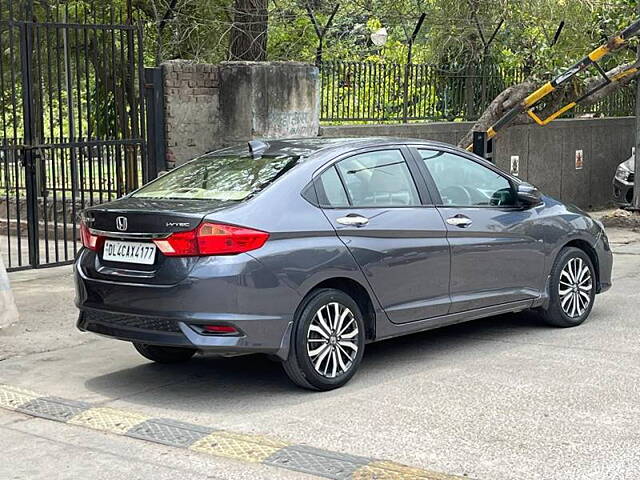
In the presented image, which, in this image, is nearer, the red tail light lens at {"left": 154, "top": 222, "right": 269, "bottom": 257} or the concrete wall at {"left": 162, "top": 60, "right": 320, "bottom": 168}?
the red tail light lens at {"left": 154, "top": 222, "right": 269, "bottom": 257}

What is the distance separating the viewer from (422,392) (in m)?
6.37

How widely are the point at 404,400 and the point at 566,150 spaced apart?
1245cm

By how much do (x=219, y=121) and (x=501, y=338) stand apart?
495 cm

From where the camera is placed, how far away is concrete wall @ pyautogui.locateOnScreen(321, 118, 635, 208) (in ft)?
53.5

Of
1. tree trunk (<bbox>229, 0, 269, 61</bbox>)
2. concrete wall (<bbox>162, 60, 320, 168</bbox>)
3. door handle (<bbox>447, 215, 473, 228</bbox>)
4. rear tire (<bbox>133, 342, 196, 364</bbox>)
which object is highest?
tree trunk (<bbox>229, 0, 269, 61</bbox>)

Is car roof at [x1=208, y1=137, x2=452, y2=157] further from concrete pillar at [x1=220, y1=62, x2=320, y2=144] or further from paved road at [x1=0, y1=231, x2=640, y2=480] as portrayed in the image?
concrete pillar at [x1=220, y1=62, x2=320, y2=144]

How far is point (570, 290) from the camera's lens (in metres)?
8.21

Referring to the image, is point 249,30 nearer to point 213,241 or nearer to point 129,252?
point 129,252

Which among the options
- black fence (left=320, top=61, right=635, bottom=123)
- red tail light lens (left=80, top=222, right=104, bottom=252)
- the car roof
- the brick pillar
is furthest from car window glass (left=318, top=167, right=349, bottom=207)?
black fence (left=320, top=61, right=635, bottom=123)

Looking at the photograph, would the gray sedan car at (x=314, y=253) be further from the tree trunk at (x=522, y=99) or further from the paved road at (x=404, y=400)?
the tree trunk at (x=522, y=99)

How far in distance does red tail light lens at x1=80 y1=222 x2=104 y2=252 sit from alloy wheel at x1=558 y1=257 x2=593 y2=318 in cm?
364

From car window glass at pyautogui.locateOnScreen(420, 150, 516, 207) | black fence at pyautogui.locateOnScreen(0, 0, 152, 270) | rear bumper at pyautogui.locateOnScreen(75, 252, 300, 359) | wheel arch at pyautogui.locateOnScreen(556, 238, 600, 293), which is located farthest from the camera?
black fence at pyautogui.locateOnScreen(0, 0, 152, 270)

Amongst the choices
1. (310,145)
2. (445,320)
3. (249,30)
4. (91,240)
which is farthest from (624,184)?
(91,240)

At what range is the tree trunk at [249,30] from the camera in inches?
532
